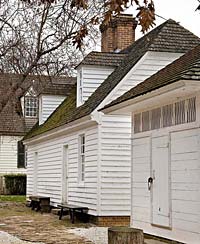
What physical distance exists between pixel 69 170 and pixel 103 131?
373cm

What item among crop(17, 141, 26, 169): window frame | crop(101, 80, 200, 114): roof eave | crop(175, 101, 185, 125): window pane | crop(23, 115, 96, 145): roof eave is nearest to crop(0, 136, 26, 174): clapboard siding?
crop(17, 141, 26, 169): window frame

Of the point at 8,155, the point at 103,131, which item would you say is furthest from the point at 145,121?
the point at 8,155

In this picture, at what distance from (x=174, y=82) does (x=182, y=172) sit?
2212mm

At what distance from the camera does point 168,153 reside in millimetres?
11898

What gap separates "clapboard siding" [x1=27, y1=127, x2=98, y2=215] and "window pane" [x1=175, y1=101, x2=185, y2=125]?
5695mm

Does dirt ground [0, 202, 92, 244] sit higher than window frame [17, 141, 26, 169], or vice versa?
window frame [17, 141, 26, 169]

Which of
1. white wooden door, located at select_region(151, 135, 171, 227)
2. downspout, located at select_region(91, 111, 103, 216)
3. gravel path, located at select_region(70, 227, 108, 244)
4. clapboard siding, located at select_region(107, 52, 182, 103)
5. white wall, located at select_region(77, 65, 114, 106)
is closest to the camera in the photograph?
white wooden door, located at select_region(151, 135, 171, 227)

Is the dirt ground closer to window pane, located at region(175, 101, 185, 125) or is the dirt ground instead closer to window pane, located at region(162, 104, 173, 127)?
window pane, located at region(162, 104, 173, 127)

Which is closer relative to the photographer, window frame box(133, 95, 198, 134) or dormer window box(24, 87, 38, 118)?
window frame box(133, 95, 198, 134)

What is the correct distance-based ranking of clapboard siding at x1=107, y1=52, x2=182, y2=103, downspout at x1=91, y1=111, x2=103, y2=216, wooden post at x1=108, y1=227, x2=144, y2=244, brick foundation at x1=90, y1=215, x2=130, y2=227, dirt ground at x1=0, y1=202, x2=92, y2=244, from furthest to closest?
clapboard siding at x1=107, y1=52, x2=182, y2=103
downspout at x1=91, y1=111, x2=103, y2=216
brick foundation at x1=90, y1=215, x2=130, y2=227
dirt ground at x1=0, y1=202, x2=92, y2=244
wooden post at x1=108, y1=227, x2=144, y2=244

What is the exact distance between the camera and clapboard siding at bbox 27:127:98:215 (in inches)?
682

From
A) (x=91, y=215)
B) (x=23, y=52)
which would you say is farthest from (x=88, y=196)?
(x=23, y=52)

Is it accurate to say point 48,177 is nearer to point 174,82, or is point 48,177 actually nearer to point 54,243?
point 54,243

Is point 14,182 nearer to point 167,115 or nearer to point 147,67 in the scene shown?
point 147,67
